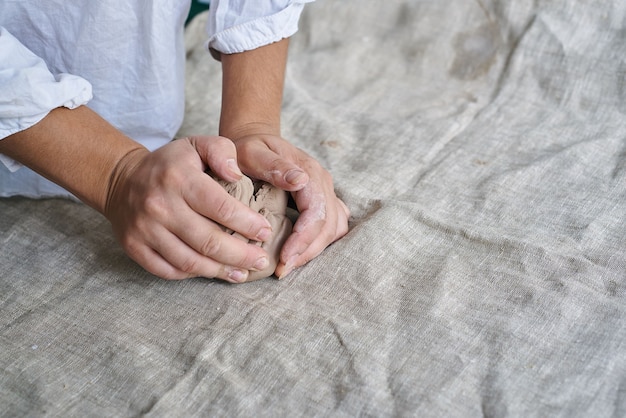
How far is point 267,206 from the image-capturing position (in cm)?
114

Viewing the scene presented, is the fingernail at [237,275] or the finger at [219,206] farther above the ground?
the finger at [219,206]

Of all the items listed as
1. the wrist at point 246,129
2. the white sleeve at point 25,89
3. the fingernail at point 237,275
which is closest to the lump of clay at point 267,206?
the fingernail at point 237,275

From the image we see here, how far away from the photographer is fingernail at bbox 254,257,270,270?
1061 millimetres

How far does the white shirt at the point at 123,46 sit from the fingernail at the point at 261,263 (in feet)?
1.33

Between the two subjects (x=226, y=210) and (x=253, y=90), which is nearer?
(x=226, y=210)

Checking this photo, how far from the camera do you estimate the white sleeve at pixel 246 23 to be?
1.29 meters

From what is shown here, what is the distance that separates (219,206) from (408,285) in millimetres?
330

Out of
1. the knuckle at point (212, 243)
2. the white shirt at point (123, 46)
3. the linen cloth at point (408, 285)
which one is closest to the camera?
the linen cloth at point (408, 285)

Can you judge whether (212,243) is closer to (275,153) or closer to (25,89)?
(275,153)

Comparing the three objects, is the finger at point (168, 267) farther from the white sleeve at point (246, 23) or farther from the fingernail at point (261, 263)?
the white sleeve at point (246, 23)

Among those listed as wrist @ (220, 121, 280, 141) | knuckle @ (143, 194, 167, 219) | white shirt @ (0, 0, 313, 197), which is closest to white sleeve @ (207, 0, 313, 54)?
white shirt @ (0, 0, 313, 197)

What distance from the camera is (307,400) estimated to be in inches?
36.1

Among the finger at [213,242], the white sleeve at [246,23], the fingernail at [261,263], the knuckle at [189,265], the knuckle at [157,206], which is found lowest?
the knuckle at [189,265]

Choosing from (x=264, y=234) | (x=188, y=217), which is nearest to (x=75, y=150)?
(x=188, y=217)
